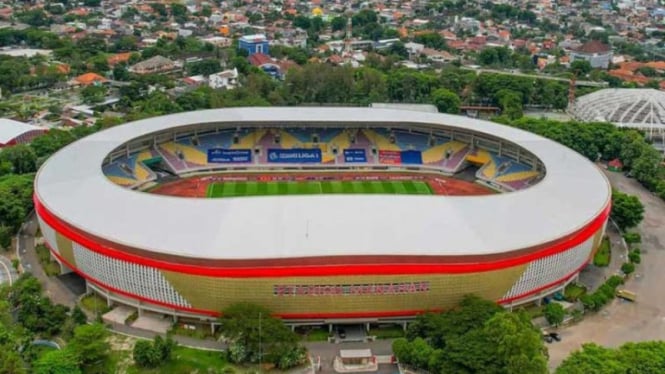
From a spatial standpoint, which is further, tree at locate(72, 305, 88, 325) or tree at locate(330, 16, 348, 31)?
tree at locate(330, 16, 348, 31)

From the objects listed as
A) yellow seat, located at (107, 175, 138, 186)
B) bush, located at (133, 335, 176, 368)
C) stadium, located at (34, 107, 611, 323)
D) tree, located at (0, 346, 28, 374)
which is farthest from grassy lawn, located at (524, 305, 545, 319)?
yellow seat, located at (107, 175, 138, 186)

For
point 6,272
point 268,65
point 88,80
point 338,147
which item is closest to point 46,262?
point 6,272

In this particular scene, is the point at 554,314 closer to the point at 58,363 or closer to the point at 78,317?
the point at 58,363

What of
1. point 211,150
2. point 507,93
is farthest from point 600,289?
point 507,93

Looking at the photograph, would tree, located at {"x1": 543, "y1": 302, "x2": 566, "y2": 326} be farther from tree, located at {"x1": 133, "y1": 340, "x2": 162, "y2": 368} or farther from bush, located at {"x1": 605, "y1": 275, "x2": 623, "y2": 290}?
tree, located at {"x1": 133, "y1": 340, "x2": 162, "y2": 368}

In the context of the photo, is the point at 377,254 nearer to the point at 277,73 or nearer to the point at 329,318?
the point at 329,318

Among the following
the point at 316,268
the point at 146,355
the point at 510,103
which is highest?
the point at 316,268
